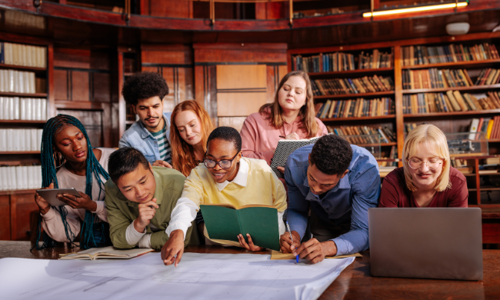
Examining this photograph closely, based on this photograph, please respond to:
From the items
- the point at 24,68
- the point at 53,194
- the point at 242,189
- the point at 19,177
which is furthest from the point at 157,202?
the point at 24,68

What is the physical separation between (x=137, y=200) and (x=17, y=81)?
13.5 ft

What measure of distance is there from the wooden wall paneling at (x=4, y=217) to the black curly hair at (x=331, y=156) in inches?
177

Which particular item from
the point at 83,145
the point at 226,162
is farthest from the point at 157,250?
the point at 83,145

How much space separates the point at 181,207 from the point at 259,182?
0.44m

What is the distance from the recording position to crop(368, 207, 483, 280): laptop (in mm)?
1066

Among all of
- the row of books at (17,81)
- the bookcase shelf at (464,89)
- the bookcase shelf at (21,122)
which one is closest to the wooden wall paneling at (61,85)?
the row of books at (17,81)

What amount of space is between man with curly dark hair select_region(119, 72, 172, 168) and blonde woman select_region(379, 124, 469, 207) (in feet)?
4.80

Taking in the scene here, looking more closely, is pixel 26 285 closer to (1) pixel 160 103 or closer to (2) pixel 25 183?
(1) pixel 160 103

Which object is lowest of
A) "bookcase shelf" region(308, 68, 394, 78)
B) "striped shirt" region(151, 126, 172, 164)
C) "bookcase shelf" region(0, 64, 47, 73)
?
"striped shirt" region(151, 126, 172, 164)

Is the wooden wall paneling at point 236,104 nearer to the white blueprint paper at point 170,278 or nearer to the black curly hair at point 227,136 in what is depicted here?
the black curly hair at point 227,136

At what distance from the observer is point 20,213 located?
15.4 ft

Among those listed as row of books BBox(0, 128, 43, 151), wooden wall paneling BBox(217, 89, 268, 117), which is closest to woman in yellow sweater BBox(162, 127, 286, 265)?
wooden wall paneling BBox(217, 89, 268, 117)

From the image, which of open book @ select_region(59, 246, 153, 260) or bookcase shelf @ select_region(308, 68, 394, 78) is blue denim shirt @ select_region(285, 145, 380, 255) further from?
bookcase shelf @ select_region(308, 68, 394, 78)

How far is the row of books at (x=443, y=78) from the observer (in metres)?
5.05
